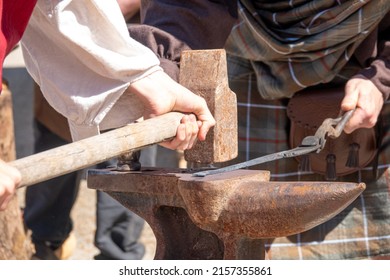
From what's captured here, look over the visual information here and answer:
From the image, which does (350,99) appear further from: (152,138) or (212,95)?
(152,138)

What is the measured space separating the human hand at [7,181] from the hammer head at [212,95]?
2.18 ft

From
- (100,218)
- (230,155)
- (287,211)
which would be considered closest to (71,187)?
Result: (100,218)

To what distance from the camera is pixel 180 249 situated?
80.7 inches

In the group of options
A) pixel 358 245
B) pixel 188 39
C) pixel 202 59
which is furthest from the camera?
pixel 358 245

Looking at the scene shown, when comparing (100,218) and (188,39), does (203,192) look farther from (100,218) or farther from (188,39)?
(100,218)

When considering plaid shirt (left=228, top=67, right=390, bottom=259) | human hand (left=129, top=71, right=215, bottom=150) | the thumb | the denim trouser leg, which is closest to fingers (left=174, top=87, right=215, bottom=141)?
human hand (left=129, top=71, right=215, bottom=150)

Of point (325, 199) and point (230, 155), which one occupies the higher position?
point (230, 155)

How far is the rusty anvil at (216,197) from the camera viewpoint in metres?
1.83

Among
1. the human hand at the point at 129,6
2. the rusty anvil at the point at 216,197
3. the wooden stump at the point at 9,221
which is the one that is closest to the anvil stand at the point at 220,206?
the rusty anvil at the point at 216,197

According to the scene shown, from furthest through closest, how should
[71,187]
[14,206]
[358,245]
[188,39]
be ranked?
[71,187] → [14,206] → [358,245] → [188,39]

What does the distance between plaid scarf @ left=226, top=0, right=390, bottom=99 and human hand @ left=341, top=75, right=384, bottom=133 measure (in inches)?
4.5
